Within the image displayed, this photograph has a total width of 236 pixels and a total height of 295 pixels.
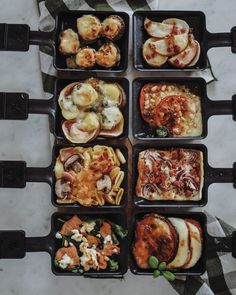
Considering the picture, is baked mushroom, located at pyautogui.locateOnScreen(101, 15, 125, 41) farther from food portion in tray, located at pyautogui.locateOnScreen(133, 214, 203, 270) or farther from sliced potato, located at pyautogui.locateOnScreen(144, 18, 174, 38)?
food portion in tray, located at pyautogui.locateOnScreen(133, 214, 203, 270)

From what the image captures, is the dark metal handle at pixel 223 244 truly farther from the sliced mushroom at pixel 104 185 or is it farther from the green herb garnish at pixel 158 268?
the sliced mushroom at pixel 104 185

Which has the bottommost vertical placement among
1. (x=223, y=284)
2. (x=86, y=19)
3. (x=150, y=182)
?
(x=223, y=284)

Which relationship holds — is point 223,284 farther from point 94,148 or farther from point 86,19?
point 86,19

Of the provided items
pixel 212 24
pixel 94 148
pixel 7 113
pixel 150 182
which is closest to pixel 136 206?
pixel 150 182

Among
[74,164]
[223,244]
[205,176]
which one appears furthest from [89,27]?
[223,244]

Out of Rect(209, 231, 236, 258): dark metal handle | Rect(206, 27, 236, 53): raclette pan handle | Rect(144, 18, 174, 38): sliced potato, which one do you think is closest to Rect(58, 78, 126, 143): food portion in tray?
Rect(144, 18, 174, 38): sliced potato

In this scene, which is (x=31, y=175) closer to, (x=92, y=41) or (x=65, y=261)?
(x=65, y=261)

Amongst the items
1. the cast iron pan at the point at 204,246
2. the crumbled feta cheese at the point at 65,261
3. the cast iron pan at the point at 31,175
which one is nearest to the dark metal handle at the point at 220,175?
the cast iron pan at the point at 204,246
